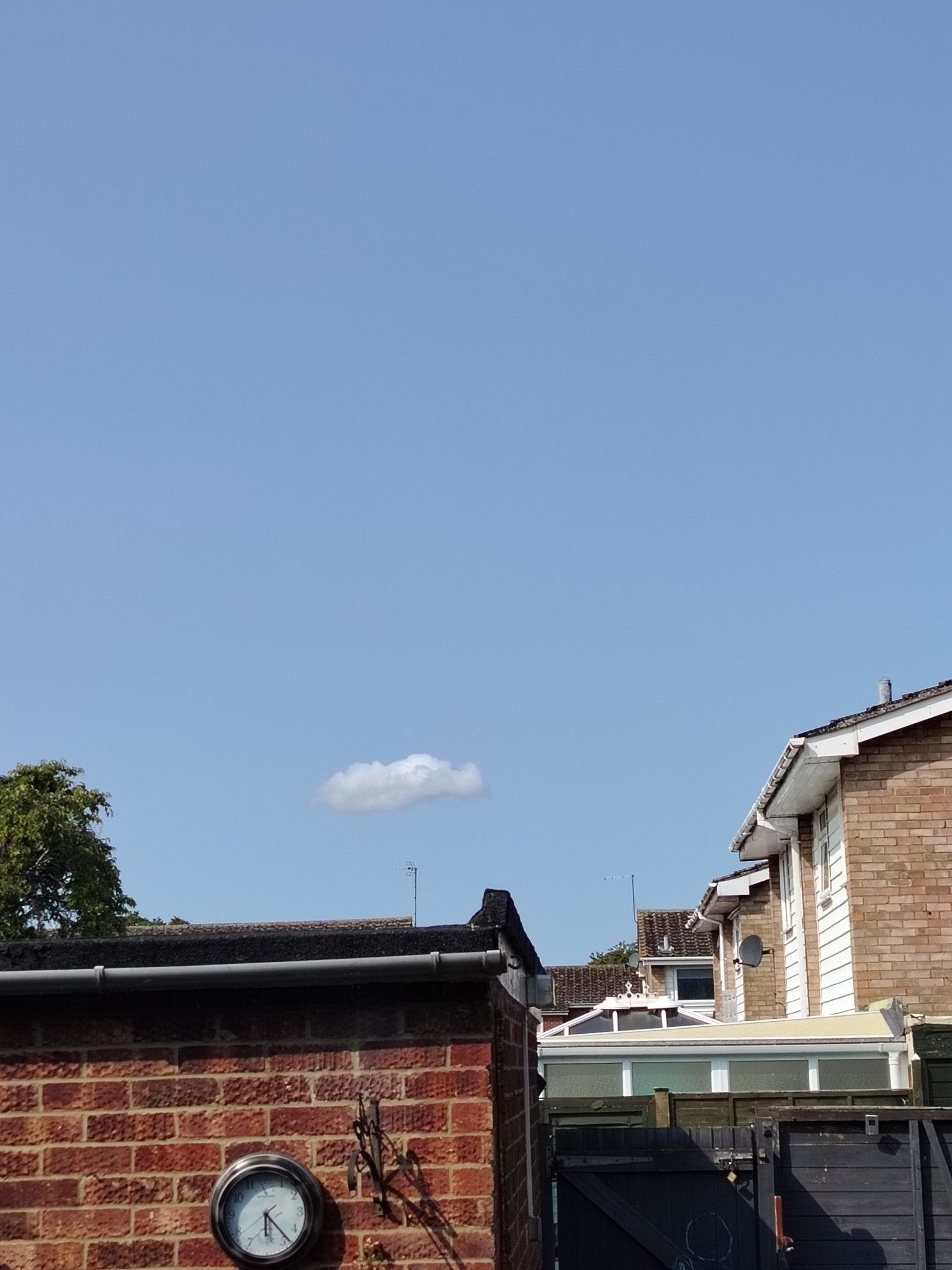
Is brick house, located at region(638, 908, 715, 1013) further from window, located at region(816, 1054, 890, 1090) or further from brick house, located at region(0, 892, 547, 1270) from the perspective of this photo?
brick house, located at region(0, 892, 547, 1270)

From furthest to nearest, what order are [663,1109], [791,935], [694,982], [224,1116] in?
[694,982] < [791,935] < [663,1109] < [224,1116]

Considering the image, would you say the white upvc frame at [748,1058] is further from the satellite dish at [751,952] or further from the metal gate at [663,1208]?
the satellite dish at [751,952]

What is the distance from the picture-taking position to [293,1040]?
14.9 ft

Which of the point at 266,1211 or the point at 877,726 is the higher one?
the point at 877,726

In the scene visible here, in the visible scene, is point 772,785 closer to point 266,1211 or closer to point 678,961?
point 266,1211

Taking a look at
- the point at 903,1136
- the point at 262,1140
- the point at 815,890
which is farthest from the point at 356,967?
the point at 815,890

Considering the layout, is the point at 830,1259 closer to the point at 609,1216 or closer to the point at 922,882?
the point at 609,1216

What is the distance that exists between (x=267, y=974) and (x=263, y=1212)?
0.73 meters

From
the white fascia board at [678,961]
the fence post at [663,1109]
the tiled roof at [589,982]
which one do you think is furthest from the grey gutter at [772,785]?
the tiled roof at [589,982]

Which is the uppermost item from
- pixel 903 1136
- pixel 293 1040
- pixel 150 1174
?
pixel 293 1040

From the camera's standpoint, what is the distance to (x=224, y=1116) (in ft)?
14.8

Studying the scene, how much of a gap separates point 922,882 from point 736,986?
1124cm

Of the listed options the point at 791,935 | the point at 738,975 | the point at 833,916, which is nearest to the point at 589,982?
the point at 738,975

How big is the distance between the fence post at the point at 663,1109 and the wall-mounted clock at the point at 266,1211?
9.85m
